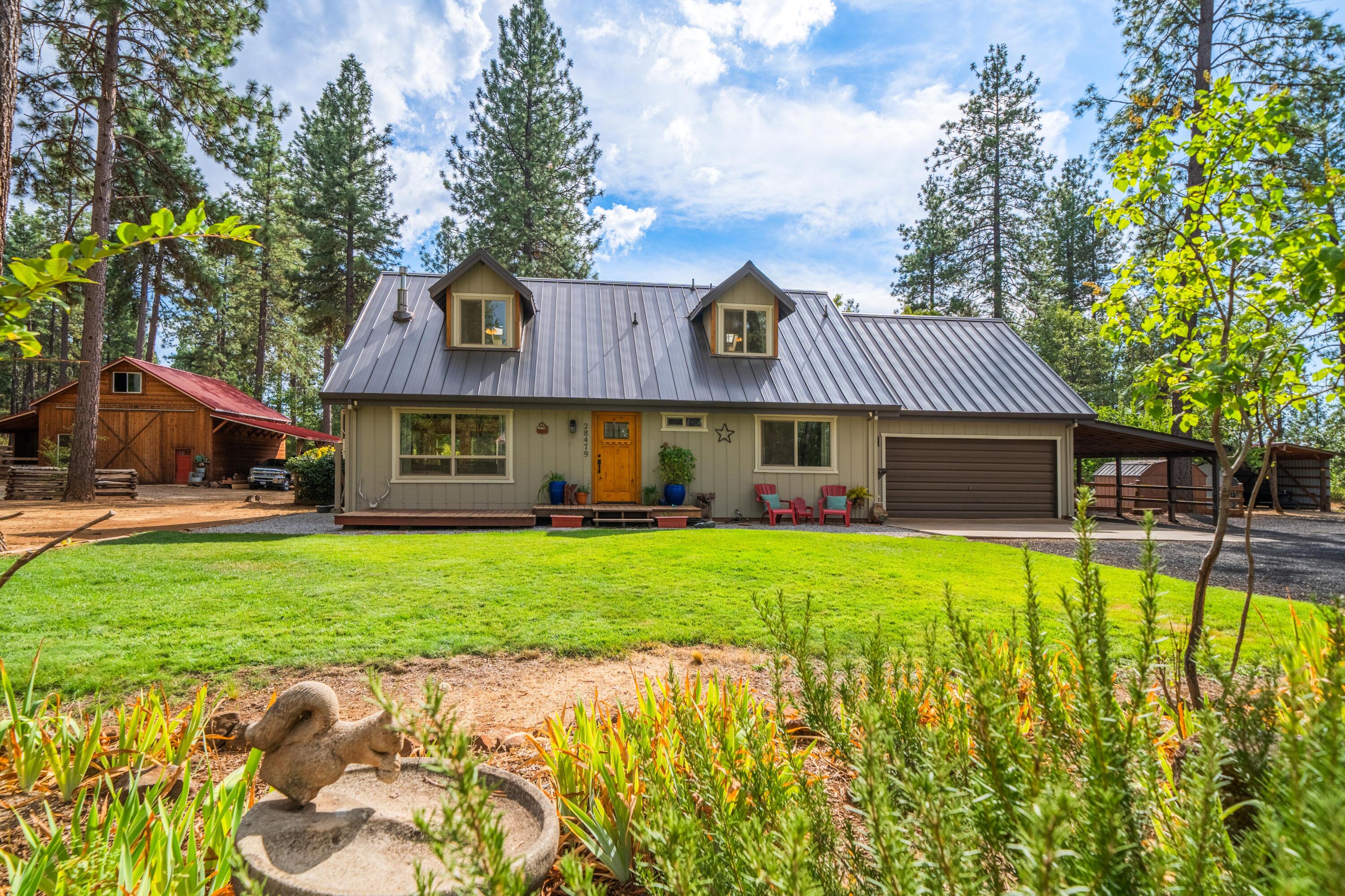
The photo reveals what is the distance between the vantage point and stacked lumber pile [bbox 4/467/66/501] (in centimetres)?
1575

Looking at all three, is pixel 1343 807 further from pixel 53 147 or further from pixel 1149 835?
pixel 53 147

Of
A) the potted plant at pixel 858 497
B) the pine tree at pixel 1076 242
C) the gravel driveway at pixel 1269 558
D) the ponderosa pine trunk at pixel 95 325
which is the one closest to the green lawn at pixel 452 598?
the gravel driveway at pixel 1269 558

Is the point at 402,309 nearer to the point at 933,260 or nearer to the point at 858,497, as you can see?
the point at 858,497

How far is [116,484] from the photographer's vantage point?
55.4 ft

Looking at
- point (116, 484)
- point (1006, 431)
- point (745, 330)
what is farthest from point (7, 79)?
point (116, 484)

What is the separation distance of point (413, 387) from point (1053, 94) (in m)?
25.3

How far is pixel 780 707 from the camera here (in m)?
1.80

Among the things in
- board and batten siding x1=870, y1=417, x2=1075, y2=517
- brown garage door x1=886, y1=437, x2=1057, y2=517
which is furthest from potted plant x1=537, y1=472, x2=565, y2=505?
brown garage door x1=886, y1=437, x2=1057, y2=517

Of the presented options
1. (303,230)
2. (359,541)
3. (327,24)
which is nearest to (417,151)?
(303,230)

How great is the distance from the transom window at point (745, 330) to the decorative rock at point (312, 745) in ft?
44.6

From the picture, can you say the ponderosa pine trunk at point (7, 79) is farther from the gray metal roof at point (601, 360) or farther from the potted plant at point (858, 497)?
the potted plant at point (858, 497)

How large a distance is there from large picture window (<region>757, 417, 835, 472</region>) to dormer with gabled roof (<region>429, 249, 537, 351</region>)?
6016 millimetres

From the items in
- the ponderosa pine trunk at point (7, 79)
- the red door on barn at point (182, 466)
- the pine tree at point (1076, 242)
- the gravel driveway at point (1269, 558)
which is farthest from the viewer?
the pine tree at point (1076, 242)

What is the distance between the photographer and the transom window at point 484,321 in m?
14.2
